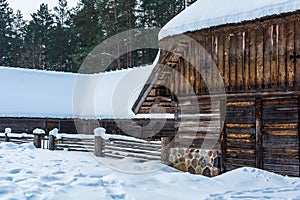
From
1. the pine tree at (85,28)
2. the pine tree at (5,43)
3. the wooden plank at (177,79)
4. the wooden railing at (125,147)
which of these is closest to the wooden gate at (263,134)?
the wooden plank at (177,79)

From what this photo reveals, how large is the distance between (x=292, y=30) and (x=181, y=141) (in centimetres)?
486

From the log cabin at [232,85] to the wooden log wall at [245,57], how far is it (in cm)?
3

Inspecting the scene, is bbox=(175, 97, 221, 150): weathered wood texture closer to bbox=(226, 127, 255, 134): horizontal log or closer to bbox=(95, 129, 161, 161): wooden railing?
bbox=(226, 127, 255, 134): horizontal log

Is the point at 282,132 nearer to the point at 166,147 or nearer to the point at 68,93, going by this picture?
the point at 166,147

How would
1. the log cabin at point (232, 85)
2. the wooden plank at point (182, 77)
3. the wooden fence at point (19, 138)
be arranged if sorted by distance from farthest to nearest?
the wooden fence at point (19, 138) → the wooden plank at point (182, 77) → the log cabin at point (232, 85)

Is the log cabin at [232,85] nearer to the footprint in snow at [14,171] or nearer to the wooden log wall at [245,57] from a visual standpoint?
the wooden log wall at [245,57]

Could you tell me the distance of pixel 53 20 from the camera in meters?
46.8

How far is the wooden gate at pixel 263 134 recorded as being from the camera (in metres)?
10.6

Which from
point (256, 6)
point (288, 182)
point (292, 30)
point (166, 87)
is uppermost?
point (256, 6)

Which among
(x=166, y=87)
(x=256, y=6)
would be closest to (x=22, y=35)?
(x=166, y=87)

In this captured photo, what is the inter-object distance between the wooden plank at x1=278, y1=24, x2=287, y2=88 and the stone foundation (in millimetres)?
2931

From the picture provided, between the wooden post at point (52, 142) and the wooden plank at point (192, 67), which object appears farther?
the wooden post at point (52, 142)

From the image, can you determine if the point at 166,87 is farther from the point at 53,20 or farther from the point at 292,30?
the point at 53,20

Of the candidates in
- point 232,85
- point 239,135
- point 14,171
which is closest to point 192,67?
point 232,85
